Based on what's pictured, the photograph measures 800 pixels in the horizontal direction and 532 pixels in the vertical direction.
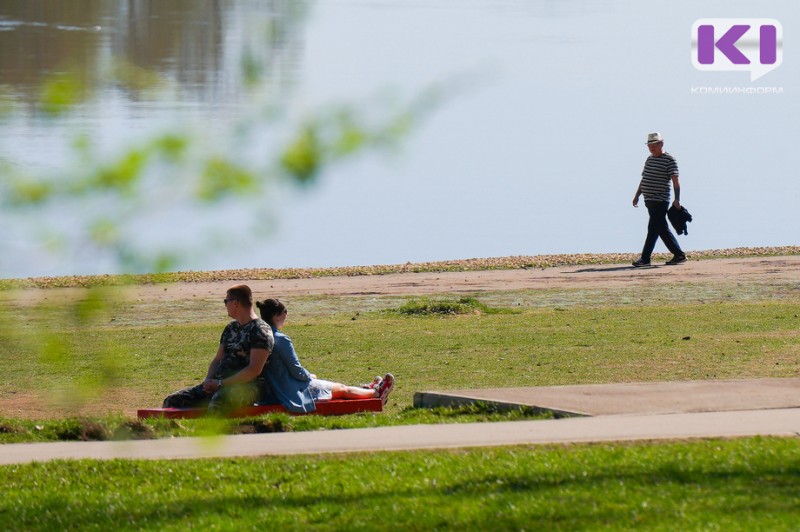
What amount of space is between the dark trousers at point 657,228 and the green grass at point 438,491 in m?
15.3

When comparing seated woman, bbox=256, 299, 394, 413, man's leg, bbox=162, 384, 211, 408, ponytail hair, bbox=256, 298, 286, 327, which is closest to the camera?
man's leg, bbox=162, 384, 211, 408

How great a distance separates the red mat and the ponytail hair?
764mm

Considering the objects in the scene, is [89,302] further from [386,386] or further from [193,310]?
[193,310]

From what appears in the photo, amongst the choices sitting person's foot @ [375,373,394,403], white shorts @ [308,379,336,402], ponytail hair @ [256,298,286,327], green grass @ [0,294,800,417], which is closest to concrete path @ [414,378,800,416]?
sitting person's foot @ [375,373,394,403]

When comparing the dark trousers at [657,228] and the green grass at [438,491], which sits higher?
the dark trousers at [657,228]

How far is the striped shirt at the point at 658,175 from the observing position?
2388cm

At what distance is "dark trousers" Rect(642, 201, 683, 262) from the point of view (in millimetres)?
24047

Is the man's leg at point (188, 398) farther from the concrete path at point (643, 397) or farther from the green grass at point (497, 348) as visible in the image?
the concrete path at point (643, 397)

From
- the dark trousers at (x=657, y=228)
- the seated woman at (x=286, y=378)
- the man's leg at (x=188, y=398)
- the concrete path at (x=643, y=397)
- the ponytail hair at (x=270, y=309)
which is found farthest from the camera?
the dark trousers at (x=657, y=228)

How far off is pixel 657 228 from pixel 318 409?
1414 centimetres

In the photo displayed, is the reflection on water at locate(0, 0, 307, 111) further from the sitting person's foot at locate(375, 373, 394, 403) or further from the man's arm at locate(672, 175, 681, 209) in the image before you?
the man's arm at locate(672, 175, 681, 209)

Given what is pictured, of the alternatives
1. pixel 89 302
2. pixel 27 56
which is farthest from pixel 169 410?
pixel 89 302

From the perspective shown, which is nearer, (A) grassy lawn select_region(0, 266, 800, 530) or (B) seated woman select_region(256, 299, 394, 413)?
(A) grassy lawn select_region(0, 266, 800, 530)

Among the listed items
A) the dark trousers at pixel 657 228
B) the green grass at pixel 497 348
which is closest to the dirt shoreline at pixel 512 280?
the dark trousers at pixel 657 228
